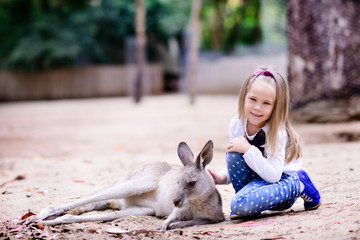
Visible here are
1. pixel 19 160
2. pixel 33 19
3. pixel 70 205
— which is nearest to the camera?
pixel 70 205

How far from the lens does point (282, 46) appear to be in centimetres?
1744

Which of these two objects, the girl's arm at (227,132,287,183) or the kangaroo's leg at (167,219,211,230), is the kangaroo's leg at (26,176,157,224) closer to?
the kangaroo's leg at (167,219,211,230)

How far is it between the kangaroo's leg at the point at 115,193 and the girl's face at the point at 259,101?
0.97m

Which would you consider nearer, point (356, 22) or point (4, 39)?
point (356, 22)

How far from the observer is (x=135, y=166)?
5043 mm

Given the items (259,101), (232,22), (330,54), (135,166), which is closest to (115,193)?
(259,101)

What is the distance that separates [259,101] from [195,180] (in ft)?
2.18

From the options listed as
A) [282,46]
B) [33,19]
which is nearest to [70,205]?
[282,46]

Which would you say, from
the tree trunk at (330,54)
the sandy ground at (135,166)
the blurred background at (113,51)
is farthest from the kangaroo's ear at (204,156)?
the blurred background at (113,51)

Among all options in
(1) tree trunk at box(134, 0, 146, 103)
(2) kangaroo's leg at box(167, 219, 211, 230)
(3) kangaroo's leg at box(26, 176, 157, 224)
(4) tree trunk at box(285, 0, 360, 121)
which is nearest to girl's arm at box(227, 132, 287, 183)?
(2) kangaroo's leg at box(167, 219, 211, 230)

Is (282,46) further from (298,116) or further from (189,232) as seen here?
(189,232)

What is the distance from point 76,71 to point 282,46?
8.74m

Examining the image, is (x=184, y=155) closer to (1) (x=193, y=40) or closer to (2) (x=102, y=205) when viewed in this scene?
(2) (x=102, y=205)

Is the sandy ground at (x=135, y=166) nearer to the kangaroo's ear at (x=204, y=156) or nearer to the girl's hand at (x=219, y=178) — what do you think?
the girl's hand at (x=219, y=178)
